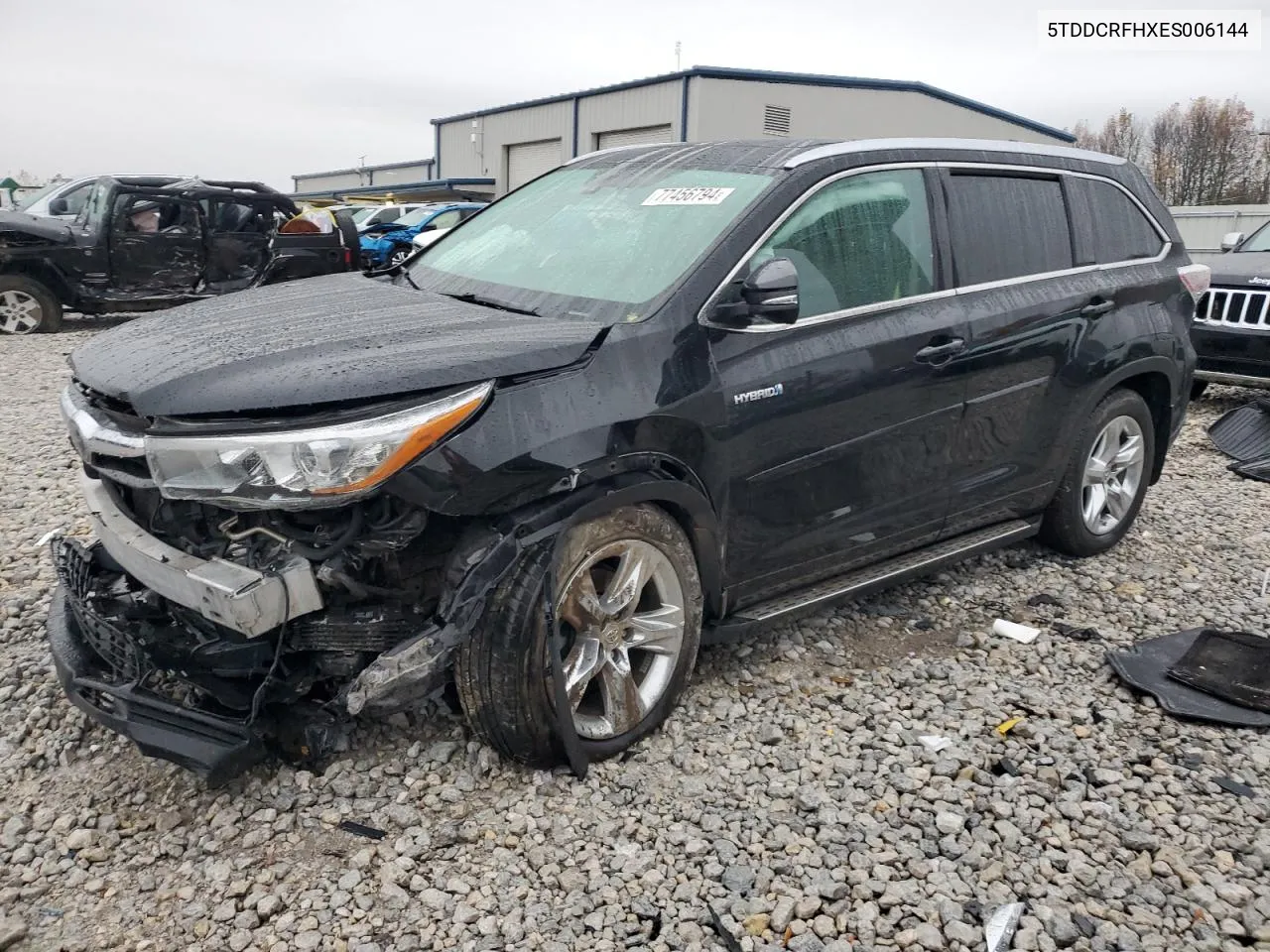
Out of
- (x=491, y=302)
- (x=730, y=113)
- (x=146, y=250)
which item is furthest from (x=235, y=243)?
(x=730, y=113)

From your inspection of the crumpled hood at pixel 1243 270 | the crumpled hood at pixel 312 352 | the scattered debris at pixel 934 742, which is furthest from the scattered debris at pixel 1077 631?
the crumpled hood at pixel 1243 270

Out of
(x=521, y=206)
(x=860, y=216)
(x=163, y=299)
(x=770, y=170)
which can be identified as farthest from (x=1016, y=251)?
(x=163, y=299)

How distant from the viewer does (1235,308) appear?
7.87 metres

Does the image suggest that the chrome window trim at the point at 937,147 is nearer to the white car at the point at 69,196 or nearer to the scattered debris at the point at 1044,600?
the scattered debris at the point at 1044,600

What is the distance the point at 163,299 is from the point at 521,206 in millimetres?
9172

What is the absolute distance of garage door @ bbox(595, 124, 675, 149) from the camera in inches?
1093

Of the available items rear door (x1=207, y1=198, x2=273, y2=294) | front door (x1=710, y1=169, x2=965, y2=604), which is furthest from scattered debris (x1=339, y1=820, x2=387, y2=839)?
rear door (x1=207, y1=198, x2=273, y2=294)

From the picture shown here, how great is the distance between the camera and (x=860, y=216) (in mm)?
3570

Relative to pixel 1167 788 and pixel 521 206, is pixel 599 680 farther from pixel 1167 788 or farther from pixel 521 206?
pixel 521 206

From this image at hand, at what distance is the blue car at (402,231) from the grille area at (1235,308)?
11492mm

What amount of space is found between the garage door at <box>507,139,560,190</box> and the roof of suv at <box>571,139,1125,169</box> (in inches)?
1156

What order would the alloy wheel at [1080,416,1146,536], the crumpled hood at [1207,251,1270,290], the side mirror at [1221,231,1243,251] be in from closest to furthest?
the alloy wheel at [1080,416,1146,536], the crumpled hood at [1207,251,1270,290], the side mirror at [1221,231,1243,251]

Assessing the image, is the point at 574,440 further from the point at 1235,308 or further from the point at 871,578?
the point at 1235,308

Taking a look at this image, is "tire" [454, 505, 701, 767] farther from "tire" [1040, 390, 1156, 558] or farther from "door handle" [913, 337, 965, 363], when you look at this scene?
"tire" [1040, 390, 1156, 558]
